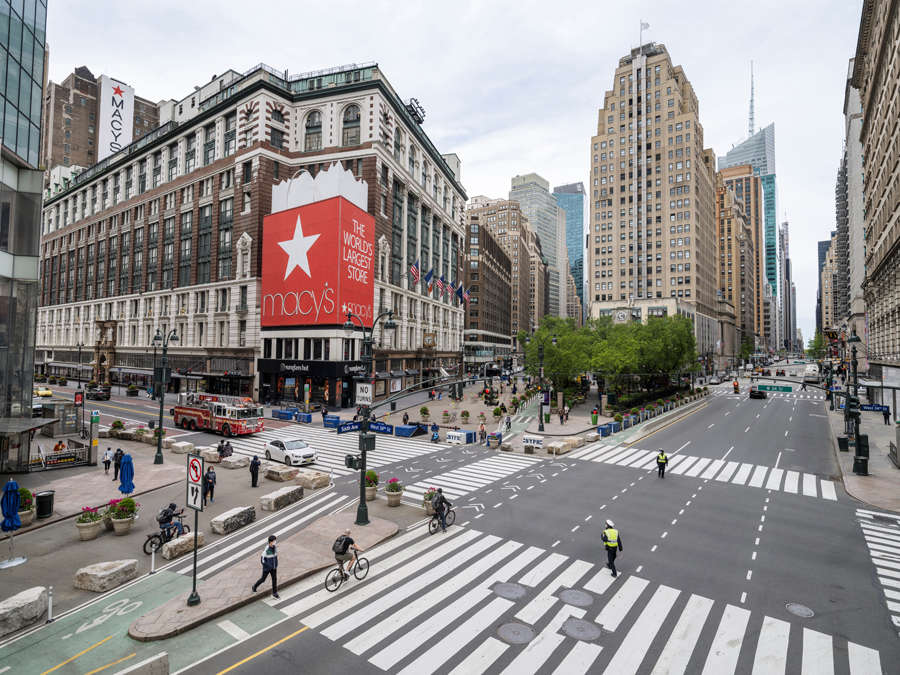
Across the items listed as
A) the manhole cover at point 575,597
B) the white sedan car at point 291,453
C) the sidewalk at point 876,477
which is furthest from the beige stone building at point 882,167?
the white sedan car at point 291,453

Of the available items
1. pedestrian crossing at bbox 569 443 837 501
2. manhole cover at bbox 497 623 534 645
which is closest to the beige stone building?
pedestrian crossing at bbox 569 443 837 501

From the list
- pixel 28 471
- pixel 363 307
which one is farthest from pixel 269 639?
pixel 363 307

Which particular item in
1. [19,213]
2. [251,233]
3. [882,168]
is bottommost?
[19,213]

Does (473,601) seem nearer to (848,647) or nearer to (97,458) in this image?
(848,647)

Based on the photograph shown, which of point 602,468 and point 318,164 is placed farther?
point 318,164

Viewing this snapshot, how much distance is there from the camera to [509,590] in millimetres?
12016

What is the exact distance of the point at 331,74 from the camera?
5975cm

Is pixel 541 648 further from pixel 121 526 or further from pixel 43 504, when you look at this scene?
pixel 43 504

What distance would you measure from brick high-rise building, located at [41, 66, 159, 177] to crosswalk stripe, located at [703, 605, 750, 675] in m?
130

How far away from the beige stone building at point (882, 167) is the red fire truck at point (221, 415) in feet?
162

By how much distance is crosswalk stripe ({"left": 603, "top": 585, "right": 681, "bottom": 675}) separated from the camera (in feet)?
29.5

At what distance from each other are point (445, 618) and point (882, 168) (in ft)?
192

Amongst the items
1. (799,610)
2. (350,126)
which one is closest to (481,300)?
(350,126)

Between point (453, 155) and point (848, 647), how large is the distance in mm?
97635
